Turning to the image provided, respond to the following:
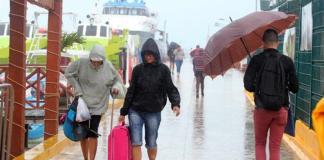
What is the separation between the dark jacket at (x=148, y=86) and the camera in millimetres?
7164

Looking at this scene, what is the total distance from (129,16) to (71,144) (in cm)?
4169

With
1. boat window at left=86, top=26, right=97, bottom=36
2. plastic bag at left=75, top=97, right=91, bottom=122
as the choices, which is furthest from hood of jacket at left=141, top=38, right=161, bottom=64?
boat window at left=86, top=26, right=97, bottom=36

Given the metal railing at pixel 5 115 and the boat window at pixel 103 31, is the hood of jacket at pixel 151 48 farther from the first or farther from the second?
the boat window at pixel 103 31

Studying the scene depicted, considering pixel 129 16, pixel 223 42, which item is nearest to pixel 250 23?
pixel 223 42

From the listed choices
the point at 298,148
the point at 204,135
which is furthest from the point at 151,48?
the point at 204,135

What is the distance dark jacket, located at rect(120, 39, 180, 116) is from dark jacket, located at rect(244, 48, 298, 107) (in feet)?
2.95

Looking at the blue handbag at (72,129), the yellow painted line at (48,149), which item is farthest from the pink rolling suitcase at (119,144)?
the yellow painted line at (48,149)

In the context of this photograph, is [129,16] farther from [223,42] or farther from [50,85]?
[223,42]

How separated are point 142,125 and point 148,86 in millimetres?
448

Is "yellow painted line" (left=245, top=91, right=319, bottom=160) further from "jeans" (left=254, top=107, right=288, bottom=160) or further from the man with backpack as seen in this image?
the man with backpack

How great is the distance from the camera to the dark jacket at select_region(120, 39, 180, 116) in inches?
282

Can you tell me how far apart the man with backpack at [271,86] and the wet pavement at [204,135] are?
7.08ft

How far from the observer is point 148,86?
7160mm

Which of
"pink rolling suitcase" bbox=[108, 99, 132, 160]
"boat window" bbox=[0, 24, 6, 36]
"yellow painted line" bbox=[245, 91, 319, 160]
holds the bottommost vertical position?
"yellow painted line" bbox=[245, 91, 319, 160]
